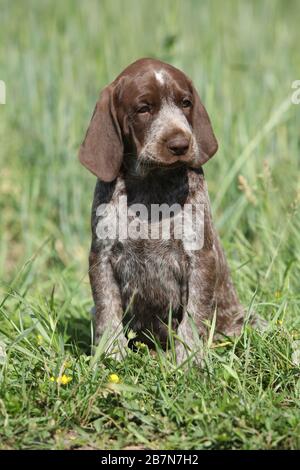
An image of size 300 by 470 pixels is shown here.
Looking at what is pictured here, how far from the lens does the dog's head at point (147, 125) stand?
13.1 feet

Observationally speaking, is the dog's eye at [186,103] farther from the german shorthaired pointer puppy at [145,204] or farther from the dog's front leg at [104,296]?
the dog's front leg at [104,296]

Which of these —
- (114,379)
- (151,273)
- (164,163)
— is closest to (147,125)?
(164,163)

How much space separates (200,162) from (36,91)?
299cm

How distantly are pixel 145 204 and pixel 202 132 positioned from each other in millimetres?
469

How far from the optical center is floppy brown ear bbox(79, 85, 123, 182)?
4.18 metres

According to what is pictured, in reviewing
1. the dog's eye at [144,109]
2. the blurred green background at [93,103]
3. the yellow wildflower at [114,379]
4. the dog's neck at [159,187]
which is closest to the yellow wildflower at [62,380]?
the yellow wildflower at [114,379]

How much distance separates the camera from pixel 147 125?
13.4 feet

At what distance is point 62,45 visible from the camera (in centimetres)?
695

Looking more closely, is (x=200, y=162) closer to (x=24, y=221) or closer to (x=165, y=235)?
(x=165, y=235)

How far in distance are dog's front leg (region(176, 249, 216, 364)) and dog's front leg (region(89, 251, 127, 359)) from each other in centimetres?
30

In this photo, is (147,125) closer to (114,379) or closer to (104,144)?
(104,144)

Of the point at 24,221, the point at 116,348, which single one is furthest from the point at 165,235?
the point at 24,221

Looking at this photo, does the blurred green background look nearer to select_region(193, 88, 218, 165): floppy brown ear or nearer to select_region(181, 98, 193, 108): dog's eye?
select_region(193, 88, 218, 165): floppy brown ear

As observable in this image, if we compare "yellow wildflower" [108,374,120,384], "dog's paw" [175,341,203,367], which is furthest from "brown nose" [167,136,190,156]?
"yellow wildflower" [108,374,120,384]
